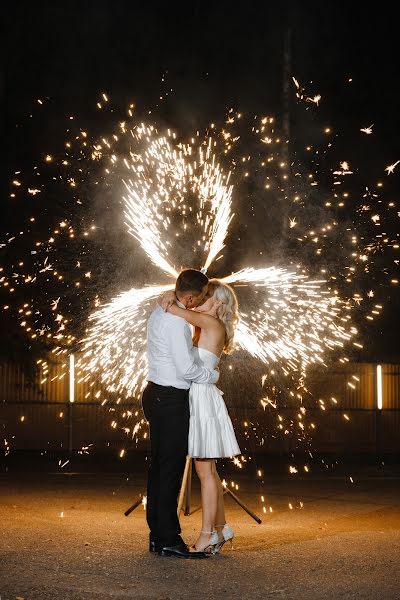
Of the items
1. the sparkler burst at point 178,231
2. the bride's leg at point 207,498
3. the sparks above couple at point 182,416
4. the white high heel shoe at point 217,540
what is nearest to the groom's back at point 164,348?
the sparks above couple at point 182,416

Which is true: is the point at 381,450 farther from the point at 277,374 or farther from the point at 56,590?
the point at 56,590

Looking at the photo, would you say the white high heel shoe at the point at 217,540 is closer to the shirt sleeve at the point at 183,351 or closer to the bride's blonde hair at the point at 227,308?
the shirt sleeve at the point at 183,351

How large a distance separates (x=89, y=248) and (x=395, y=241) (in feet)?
38.9

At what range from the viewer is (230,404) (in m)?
23.9

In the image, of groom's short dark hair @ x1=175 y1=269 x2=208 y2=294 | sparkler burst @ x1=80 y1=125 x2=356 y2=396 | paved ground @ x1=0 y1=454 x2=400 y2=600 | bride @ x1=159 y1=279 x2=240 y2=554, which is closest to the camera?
paved ground @ x1=0 y1=454 x2=400 y2=600

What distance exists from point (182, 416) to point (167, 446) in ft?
0.87

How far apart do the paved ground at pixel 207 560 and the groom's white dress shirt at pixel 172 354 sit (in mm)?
1381

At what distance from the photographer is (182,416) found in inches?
315

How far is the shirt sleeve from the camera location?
25.9 ft

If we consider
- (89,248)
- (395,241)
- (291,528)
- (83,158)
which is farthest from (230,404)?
(291,528)

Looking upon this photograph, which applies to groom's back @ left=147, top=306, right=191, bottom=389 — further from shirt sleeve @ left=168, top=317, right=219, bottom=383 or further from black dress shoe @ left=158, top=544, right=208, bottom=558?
black dress shoe @ left=158, top=544, right=208, bottom=558

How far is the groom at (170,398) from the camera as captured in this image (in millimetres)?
7898

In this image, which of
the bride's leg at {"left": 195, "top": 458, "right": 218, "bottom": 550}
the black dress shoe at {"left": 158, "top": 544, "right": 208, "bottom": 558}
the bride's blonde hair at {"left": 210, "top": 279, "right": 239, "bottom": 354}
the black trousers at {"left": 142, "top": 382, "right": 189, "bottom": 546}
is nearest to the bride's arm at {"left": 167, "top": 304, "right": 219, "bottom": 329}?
the bride's blonde hair at {"left": 210, "top": 279, "right": 239, "bottom": 354}

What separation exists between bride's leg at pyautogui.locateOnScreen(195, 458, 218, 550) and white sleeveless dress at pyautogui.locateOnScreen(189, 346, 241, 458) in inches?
6.7
